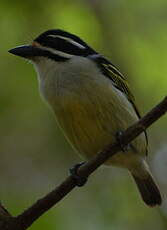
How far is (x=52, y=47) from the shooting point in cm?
431

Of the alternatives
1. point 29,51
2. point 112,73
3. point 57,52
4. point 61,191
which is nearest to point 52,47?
point 57,52

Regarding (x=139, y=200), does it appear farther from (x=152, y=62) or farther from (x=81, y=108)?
(x=81, y=108)

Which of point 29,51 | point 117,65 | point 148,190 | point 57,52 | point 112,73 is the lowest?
point 148,190

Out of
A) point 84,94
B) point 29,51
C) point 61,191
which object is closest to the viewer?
point 61,191

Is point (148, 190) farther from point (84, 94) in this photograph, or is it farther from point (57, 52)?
point (57, 52)

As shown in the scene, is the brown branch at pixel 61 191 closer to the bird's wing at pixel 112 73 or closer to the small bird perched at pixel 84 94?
the small bird perched at pixel 84 94

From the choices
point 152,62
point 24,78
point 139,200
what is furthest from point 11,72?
point 139,200

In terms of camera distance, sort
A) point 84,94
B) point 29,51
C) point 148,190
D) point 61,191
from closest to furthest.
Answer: point 61,191 → point 84,94 → point 29,51 → point 148,190

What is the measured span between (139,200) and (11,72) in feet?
5.31

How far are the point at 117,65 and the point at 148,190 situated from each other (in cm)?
123

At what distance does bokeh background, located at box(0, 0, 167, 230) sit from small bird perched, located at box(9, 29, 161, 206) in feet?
→ 2.73

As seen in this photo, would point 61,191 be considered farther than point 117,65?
No

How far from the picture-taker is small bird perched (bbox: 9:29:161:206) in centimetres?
402

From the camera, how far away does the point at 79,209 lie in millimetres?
5234
